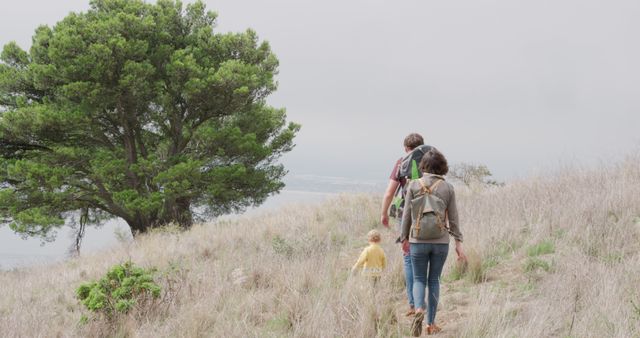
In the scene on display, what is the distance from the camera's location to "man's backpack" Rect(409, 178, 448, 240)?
414 cm

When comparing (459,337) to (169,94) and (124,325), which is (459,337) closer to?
(124,325)

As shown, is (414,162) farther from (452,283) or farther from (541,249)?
(541,249)

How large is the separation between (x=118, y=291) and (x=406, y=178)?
341 centimetres

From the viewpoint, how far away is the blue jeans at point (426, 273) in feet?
13.9

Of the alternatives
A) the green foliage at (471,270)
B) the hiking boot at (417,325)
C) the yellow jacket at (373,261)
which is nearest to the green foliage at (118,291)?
the yellow jacket at (373,261)

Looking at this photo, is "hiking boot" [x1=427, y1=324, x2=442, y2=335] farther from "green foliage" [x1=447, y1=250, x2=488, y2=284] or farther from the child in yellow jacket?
"green foliage" [x1=447, y1=250, x2=488, y2=284]

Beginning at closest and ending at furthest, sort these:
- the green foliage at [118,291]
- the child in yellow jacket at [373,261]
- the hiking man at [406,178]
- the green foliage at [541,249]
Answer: the hiking man at [406,178]
the green foliage at [118,291]
the child in yellow jacket at [373,261]
the green foliage at [541,249]

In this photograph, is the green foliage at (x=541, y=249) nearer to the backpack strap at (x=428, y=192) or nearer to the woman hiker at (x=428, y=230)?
the woman hiker at (x=428, y=230)

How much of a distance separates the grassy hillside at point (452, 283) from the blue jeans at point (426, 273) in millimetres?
292

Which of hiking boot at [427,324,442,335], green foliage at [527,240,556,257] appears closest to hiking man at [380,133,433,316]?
hiking boot at [427,324,442,335]

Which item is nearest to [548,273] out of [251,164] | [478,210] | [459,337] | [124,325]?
[459,337]

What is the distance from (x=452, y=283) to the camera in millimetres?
5777

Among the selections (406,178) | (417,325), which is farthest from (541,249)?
(417,325)

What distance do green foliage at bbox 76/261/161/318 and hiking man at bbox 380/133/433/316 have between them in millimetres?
2836
